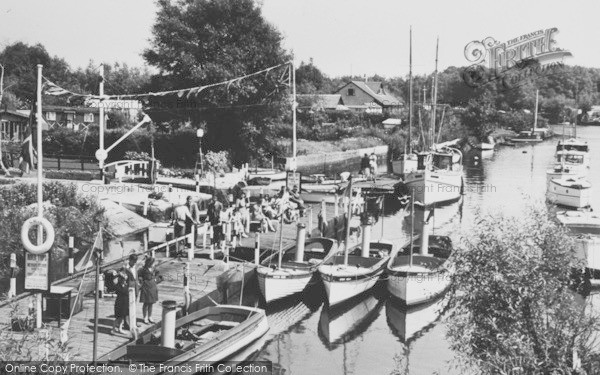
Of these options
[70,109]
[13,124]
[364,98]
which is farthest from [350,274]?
[364,98]

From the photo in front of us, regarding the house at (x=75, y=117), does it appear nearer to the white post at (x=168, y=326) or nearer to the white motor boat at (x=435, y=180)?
the white motor boat at (x=435, y=180)

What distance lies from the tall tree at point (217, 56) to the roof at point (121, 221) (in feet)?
66.8

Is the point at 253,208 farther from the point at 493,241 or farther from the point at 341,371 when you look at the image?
the point at 493,241

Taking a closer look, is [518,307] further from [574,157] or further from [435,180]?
[574,157]

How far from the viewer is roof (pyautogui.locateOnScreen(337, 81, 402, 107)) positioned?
108 meters

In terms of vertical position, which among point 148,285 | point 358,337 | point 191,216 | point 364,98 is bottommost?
point 358,337

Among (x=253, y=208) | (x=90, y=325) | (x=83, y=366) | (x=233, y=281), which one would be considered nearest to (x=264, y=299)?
(x=233, y=281)

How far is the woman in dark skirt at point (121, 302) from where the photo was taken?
56.7 ft

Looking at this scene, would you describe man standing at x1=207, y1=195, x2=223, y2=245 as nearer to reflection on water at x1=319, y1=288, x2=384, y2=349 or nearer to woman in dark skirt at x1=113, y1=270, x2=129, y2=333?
reflection on water at x1=319, y1=288, x2=384, y2=349

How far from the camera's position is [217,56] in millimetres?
51188

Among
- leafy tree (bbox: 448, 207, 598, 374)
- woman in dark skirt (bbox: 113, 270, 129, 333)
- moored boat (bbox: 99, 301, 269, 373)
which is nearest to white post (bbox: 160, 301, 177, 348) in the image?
moored boat (bbox: 99, 301, 269, 373)

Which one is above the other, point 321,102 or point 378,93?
point 378,93

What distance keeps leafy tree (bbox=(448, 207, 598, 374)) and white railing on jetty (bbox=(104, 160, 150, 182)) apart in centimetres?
2868

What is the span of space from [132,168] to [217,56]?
12481mm
